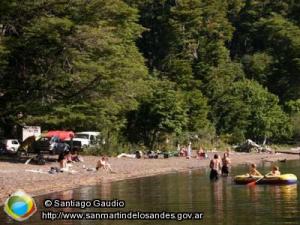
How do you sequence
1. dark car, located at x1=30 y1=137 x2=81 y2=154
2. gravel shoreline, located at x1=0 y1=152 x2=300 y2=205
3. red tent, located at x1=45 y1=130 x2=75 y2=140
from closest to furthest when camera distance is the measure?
gravel shoreline, located at x1=0 y1=152 x2=300 y2=205, dark car, located at x1=30 y1=137 x2=81 y2=154, red tent, located at x1=45 y1=130 x2=75 y2=140

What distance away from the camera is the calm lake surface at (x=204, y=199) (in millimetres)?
23859

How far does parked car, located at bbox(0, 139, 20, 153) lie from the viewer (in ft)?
184

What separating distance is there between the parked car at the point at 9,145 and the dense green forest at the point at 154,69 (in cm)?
140

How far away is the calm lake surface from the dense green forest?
37.0ft

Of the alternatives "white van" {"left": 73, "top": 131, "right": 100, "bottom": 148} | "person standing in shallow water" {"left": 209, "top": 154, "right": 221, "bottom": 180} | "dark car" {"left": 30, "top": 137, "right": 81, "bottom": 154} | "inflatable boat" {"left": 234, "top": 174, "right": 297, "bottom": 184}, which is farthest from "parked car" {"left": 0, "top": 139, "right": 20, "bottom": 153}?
"inflatable boat" {"left": 234, "top": 174, "right": 297, "bottom": 184}

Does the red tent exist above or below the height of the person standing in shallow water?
above

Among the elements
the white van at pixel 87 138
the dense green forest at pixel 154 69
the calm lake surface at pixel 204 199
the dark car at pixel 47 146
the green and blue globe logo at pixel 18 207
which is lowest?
the calm lake surface at pixel 204 199

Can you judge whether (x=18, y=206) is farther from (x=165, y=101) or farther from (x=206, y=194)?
(x=165, y=101)

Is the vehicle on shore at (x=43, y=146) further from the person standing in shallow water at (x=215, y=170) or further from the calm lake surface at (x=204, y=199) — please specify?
the person standing in shallow water at (x=215, y=170)

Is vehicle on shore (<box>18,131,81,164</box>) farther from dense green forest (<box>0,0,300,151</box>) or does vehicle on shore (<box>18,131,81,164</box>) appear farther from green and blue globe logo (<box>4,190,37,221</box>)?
green and blue globe logo (<box>4,190,37,221</box>)

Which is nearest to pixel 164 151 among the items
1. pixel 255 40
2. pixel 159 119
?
pixel 159 119

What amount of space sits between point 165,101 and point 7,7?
90.5ft

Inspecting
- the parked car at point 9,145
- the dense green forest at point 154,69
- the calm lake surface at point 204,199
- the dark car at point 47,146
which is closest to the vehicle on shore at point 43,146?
the dark car at point 47,146

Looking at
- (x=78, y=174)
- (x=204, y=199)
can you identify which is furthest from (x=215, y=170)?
(x=204, y=199)
